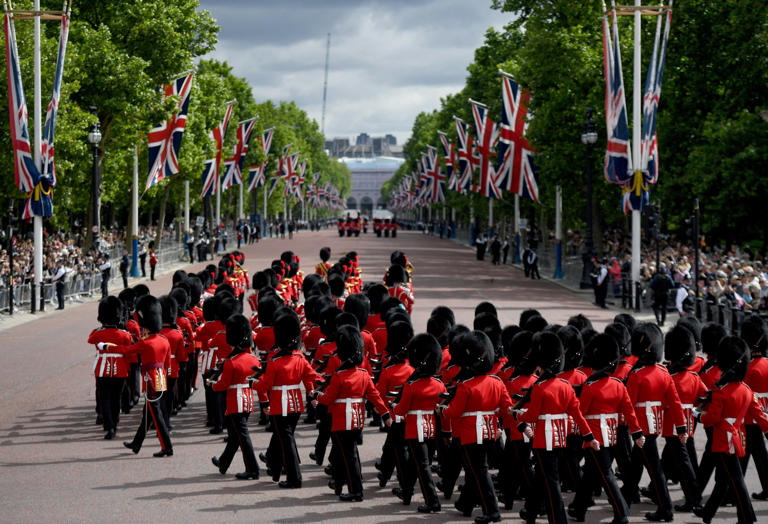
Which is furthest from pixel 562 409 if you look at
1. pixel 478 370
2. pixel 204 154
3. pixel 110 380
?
pixel 204 154

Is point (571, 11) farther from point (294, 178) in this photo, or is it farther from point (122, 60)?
point (294, 178)

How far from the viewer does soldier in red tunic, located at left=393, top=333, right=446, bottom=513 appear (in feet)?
29.2

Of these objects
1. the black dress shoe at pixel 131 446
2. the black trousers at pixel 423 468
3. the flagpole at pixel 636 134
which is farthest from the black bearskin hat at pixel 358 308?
the flagpole at pixel 636 134

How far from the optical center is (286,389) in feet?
31.6

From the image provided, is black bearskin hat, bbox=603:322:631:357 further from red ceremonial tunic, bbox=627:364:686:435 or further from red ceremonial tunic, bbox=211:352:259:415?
red ceremonial tunic, bbox=211:352:259:415

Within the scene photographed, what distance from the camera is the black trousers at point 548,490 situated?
26.4 feet

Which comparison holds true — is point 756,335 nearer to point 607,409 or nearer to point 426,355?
point 607,409

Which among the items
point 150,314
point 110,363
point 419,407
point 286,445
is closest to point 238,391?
point 286,445

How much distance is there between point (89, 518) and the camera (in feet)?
28.6

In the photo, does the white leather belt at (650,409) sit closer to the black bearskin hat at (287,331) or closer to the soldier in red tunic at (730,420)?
the soldier in red tunic at (730,420)

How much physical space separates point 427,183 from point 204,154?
33.4 metres

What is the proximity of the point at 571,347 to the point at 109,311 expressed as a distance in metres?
5.92

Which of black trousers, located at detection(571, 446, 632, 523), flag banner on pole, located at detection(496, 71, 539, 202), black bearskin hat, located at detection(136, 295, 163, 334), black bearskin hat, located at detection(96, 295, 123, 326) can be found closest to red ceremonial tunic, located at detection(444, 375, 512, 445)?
black trousers, located at detection(571, 446, 632, 523)

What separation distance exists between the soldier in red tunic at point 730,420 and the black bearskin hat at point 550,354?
141 centimetres
